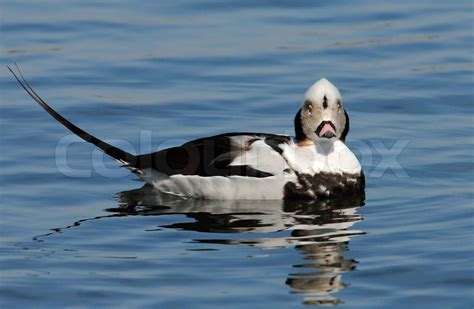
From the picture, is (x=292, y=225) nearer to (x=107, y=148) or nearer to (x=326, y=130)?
(x=326, y=130)

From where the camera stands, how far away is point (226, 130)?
49.4 feet

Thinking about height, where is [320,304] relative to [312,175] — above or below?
below

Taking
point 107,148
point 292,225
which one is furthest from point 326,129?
point 107,148

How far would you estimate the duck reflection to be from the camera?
10.3 metres

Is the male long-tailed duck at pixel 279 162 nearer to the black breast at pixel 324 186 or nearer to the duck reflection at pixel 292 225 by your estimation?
the black breast at pixel 324 186

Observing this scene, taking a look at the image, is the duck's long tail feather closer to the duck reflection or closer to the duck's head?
the duck reflection

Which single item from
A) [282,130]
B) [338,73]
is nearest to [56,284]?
[282,130]

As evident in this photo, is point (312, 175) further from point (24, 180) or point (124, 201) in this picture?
point (24, 180)

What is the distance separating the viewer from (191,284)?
1012 centimetres

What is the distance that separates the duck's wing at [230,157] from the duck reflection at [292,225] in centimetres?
28

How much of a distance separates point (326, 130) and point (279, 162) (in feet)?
1.72

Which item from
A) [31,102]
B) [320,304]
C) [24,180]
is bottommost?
[320,304]

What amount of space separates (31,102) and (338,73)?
12.1 feet

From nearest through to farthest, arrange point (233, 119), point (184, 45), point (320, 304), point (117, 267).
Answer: point (320, 304) < point (117, 267) < point (233, 119) < point (184, 45)
